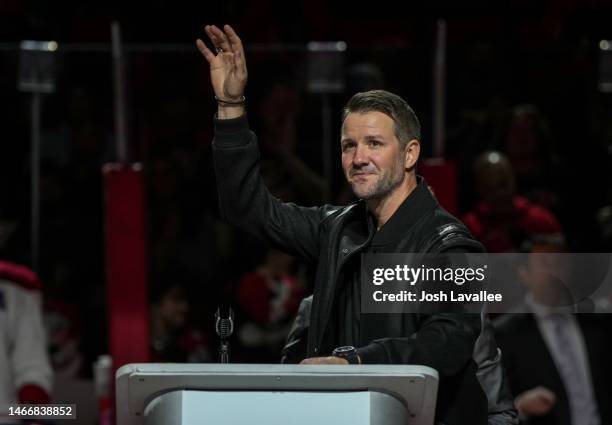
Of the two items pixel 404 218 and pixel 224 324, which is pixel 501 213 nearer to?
pixel 404 218

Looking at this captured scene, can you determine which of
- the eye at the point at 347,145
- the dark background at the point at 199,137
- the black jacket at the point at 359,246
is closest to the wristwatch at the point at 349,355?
the black jacket at the point at 359,246

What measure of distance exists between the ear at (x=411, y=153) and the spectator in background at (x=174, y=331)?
1937mm

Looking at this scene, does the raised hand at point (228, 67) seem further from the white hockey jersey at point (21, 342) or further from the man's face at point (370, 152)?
the white hockey jersey at point (21, 342)

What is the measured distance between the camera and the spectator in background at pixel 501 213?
4.41m

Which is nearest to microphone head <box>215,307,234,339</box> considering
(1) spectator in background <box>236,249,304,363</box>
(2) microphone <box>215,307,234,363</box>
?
(2) microphone <box>215,307,234,363</box>

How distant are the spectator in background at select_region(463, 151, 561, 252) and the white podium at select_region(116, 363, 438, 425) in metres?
2.52

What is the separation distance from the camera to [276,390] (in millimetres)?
1900

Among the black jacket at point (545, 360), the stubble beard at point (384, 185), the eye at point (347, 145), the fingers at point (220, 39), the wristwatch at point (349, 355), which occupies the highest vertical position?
the fingers at point (220, 39)

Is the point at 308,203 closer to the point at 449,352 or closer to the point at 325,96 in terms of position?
the point at 325,96

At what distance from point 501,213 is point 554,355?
0.60 metres

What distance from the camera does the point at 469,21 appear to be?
17.3 feet

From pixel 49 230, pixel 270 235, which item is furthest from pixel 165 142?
pixel 270 235

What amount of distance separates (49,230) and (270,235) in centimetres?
206

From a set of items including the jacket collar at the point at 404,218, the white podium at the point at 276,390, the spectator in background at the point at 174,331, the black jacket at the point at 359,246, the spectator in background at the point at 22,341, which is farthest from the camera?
the spectator in background at the point at 174,331
